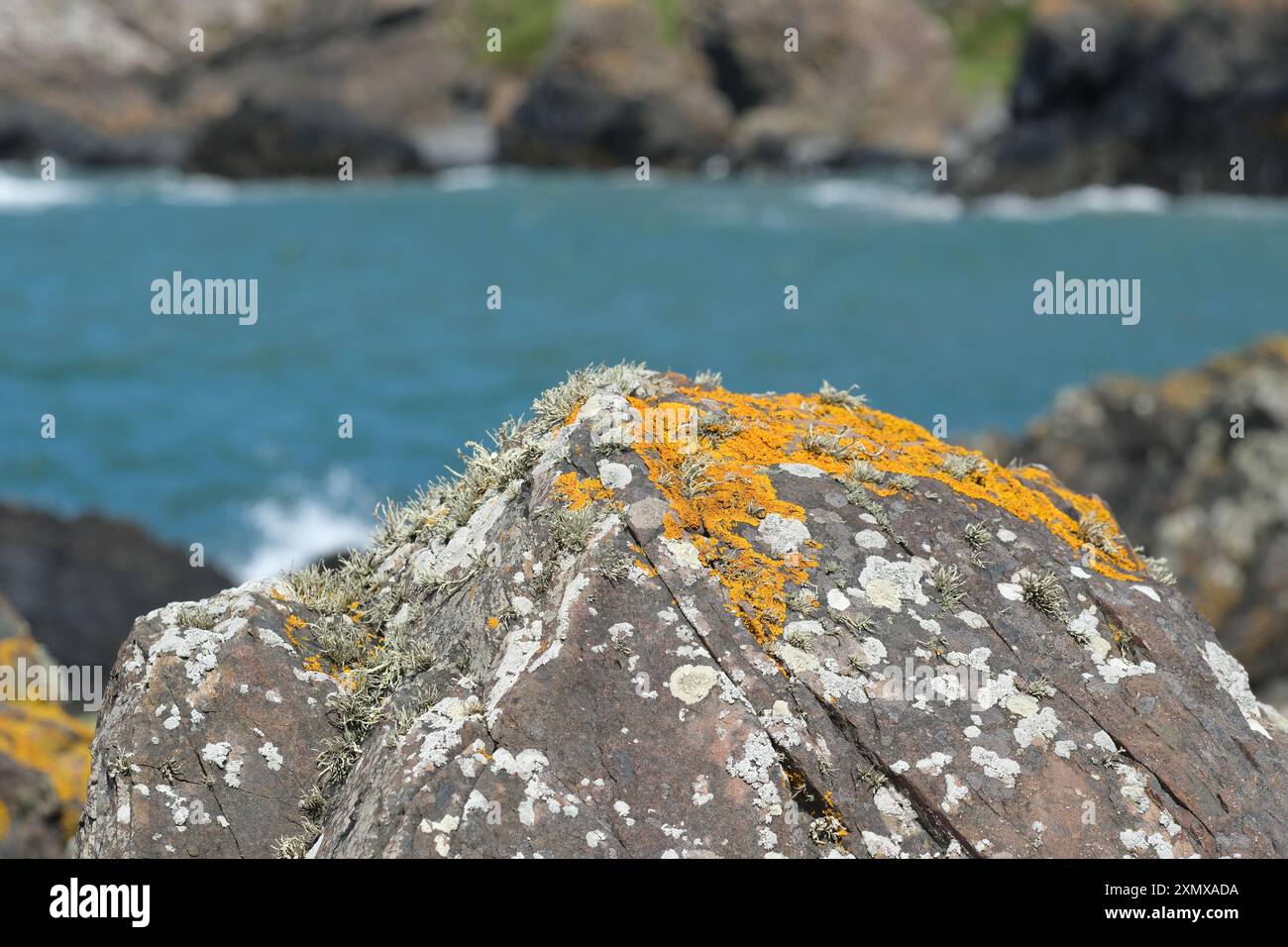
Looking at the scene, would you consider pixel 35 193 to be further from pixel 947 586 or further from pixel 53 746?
pixel 947 586

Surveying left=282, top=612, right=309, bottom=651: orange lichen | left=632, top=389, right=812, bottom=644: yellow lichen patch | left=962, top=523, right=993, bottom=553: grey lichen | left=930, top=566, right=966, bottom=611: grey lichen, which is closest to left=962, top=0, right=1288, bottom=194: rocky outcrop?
left=632, top=389, right=812, bottom=644: yellow lichen patch

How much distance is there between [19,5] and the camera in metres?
89.8

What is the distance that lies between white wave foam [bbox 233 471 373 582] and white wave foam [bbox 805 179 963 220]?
43.9 metres

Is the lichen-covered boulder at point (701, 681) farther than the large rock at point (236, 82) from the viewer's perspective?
No

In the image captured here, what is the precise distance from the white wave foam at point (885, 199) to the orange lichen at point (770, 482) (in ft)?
193

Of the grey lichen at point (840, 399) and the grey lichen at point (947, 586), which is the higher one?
the grey lichen at point (840, 399)

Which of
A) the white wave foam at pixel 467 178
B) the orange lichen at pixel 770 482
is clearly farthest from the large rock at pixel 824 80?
the orange lichen at pixel 770 482

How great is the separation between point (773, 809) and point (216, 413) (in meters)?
30.4

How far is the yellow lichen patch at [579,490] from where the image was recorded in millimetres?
6301

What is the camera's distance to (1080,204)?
66125 mm

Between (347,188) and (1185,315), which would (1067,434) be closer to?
(1185,315)

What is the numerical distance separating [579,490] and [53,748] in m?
5.93
